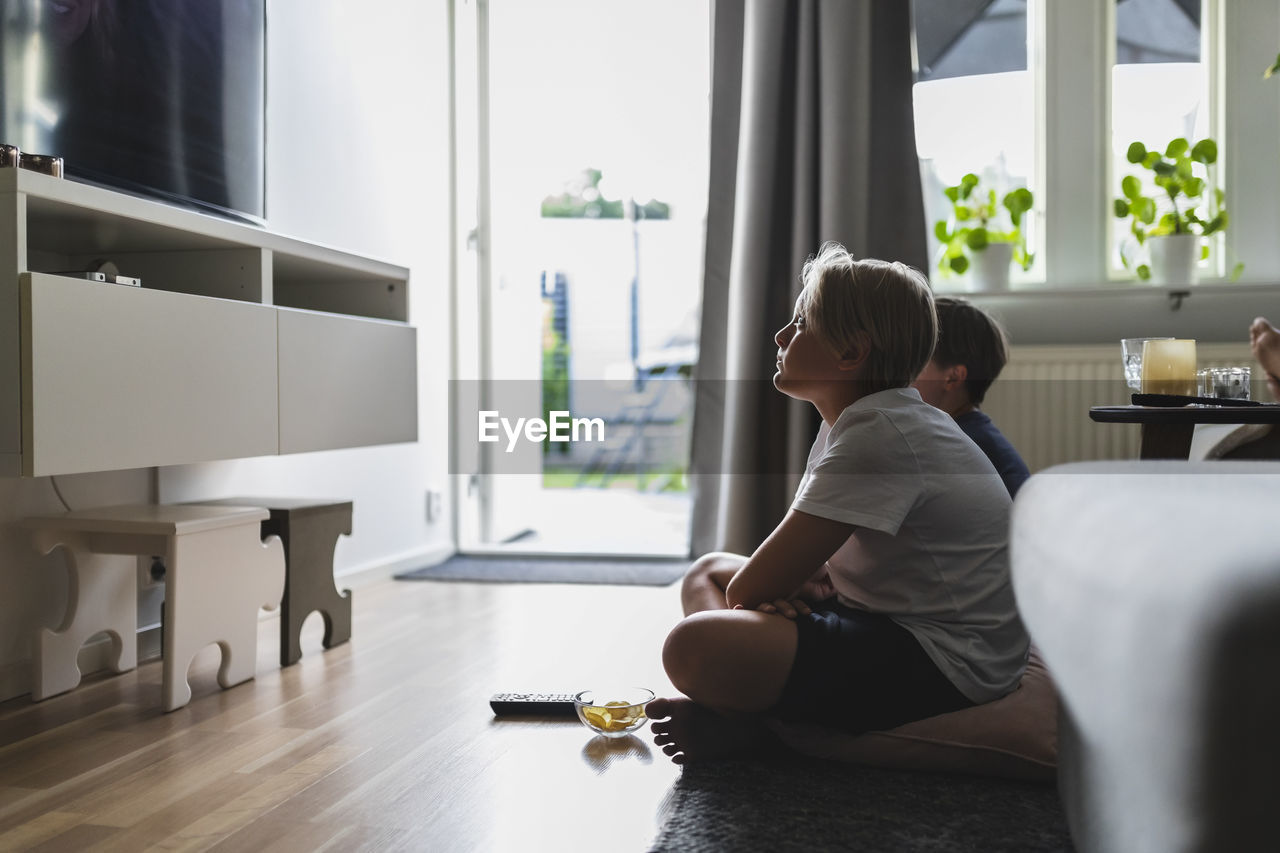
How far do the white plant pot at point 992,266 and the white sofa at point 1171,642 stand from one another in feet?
8.48

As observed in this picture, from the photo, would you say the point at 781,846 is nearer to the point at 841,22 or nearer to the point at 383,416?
the point at 383,416

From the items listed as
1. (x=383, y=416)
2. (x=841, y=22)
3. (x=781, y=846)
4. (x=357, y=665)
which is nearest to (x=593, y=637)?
(x=357, y=665)

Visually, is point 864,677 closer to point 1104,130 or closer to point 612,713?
point 612,713

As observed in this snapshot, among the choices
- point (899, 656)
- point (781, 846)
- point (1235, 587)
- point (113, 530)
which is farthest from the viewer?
point (113, 530)

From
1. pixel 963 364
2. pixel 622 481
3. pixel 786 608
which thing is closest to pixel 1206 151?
pixel 963 364

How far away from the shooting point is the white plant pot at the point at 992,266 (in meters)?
3.24

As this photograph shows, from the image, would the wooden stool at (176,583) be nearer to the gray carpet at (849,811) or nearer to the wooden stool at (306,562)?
the wooden stool at (306,562)

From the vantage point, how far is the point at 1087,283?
3.30 m

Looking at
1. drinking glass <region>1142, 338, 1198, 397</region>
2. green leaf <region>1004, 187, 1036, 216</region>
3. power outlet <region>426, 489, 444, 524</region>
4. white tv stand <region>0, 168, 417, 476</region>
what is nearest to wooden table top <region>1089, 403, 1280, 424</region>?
drinking glass <region>1142, 338, 1198, 397</region>

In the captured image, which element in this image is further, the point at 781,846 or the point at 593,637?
the point at 593,637

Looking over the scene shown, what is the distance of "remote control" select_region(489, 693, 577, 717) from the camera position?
1780 mm

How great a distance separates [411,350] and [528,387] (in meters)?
1.30

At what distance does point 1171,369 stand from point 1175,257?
4.66 ft

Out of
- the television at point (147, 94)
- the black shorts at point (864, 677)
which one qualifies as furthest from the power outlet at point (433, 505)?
the black shorts at point (864, 677)
